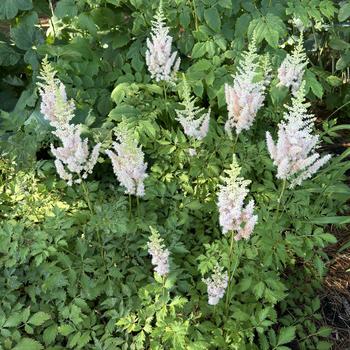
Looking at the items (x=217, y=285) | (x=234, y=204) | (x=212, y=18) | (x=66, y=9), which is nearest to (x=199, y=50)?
(x=212, y=18)

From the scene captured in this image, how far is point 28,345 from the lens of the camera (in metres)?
2.10

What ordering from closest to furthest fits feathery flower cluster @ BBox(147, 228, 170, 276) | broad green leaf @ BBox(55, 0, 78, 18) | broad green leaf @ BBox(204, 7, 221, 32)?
feathery flower cluster @ BBox(147, 228, 170, 276)
broad green leaf @ BBox(204, 7, 221, 32)
broad green leaf @ BBox(55, 0, 78, 18)

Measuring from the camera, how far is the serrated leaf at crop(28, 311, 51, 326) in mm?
2133

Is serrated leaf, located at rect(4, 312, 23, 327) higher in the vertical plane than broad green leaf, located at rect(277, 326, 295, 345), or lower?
higher

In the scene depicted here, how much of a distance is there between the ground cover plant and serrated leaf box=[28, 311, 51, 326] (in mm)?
14

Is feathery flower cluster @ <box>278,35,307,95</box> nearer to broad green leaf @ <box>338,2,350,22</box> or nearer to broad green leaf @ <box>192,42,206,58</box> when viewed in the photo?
broad green leaf @ <box>192,42,206,58</box>

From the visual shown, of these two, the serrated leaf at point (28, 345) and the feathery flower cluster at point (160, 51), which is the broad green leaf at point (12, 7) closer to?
the feathery flower cluster at point (160, 51)

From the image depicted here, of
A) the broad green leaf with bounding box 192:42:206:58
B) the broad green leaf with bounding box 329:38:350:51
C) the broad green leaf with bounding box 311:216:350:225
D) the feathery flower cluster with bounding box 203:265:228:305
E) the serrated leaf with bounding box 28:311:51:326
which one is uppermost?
the broad green leaf with bounding box 192:42:206:58

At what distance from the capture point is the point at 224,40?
116 inches

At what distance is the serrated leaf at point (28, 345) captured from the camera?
2.10 meters

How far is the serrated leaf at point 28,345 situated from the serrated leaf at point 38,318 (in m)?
0.07

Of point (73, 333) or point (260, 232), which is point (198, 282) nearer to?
point (260, 232)

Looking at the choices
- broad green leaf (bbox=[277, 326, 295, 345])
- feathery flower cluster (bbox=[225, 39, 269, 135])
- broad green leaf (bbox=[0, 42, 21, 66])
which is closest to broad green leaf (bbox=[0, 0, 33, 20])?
broad green leaf (bbox=[0, 42, 21, 66])

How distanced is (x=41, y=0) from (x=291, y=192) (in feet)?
7.30
